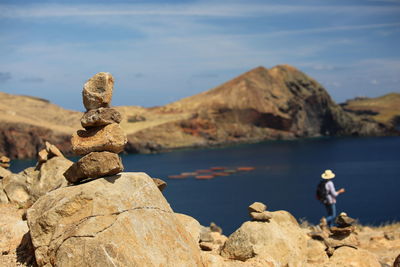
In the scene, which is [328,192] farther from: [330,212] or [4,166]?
[4,166]

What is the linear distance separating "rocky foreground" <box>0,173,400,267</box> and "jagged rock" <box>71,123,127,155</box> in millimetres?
988

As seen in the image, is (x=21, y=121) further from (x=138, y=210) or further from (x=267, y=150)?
(x=138, y=210)

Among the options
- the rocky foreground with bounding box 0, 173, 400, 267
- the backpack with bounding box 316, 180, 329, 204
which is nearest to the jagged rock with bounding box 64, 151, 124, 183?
the rocky foreground with bounding box 0, 173, 400, 267

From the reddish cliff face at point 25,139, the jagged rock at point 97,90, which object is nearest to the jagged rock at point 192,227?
the jagged rock at point 97,90

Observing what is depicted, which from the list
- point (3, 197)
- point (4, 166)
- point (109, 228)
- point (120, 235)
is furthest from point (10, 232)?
point (4, 166)

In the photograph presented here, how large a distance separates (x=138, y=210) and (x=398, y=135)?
194m

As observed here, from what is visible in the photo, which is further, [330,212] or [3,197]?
[330,212]

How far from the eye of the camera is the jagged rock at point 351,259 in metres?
19.4

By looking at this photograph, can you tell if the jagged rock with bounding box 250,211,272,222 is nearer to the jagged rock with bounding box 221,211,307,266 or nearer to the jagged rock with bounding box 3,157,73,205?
the jagged rock with bounding box 221,211,307,266

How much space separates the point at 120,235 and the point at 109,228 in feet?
1.17

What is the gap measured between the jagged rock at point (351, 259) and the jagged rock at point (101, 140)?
33.5 feet

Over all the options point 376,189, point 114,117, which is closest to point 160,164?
point 376,189

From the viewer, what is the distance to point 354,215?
188 feet

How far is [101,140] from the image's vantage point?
14922 mm
